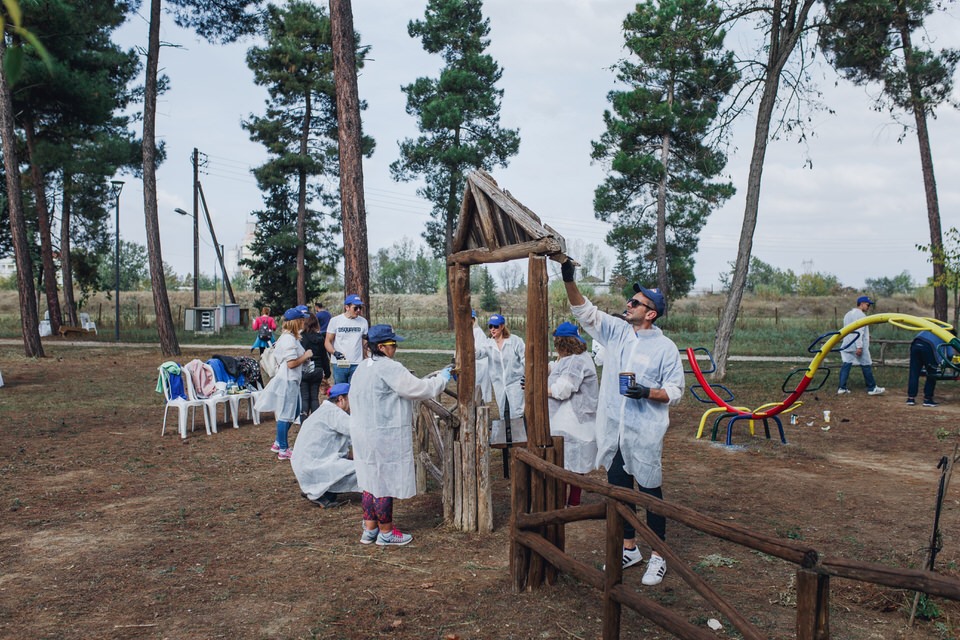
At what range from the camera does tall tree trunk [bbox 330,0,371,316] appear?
1068 cm

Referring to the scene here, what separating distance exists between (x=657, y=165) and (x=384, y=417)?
25753 mm

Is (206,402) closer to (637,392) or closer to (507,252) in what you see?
(507,252)

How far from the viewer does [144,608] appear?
448 cm

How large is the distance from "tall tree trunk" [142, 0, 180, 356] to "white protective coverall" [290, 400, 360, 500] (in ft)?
46.7

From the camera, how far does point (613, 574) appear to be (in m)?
3.82

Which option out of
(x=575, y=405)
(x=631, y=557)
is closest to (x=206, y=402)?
(x=575, y=405)

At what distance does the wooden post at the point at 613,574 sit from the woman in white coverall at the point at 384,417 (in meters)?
1.96

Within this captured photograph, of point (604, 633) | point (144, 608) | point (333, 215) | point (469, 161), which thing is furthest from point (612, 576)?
point (333, 215)

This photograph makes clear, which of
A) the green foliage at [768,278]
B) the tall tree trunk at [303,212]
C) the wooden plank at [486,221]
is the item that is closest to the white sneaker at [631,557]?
the wooden plank at [486,221]

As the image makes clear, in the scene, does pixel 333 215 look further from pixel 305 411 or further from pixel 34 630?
pixel 34 630

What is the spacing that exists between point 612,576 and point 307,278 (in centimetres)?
3099

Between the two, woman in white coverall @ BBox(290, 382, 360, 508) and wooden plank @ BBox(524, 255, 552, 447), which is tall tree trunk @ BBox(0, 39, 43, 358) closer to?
woman in white coverall @ BBox(290, 382, 360, 508)

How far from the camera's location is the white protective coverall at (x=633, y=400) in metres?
4.71

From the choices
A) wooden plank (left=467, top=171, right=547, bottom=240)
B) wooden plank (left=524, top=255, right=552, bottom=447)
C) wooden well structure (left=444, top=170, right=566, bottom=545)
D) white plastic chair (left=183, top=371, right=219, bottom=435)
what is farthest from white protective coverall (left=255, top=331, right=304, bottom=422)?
wooden plank (left=524, top=255, right=552, bottom=447)
